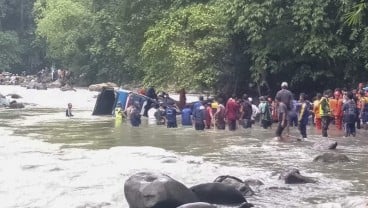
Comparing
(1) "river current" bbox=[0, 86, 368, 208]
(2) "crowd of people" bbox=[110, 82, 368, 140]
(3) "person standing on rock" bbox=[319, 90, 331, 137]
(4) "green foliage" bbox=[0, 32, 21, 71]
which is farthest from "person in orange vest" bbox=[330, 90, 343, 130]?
(4) "green foliage" bbox=[0, 32, 21, 71]

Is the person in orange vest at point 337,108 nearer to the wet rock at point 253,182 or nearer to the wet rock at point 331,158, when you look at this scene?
the wet rock at point 331,158

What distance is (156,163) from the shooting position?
14.8 metres

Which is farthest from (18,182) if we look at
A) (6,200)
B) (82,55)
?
(82,55)

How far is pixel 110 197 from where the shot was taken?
1159 cm

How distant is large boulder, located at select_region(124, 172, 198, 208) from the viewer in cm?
1019

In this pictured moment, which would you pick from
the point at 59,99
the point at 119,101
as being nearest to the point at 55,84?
the point at 59,99

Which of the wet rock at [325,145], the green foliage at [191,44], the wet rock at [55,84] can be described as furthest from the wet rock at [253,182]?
the wet rock at [55,84]

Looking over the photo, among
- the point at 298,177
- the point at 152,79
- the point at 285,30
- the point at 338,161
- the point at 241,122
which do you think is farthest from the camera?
the point at 152,79

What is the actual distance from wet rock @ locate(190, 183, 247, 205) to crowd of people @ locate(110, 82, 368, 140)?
7.05m

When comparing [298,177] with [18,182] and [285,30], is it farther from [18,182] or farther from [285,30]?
[285,30]

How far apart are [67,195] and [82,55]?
46.4m

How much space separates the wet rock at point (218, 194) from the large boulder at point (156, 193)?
27 centimetres

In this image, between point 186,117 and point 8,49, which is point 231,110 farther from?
A: point 8,49

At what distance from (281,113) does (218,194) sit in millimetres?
7149
